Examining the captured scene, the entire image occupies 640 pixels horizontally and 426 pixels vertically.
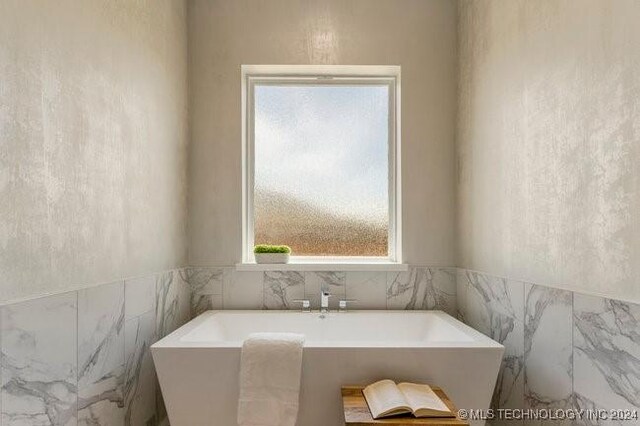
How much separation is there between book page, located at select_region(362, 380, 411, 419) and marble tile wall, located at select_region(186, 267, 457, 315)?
104 centimetres

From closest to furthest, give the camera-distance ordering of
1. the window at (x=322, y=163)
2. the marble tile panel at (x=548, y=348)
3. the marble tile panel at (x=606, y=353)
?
the marble tile panel at (x=606, y=353) < the marble tile panel at (x=548, y=348) < the window at (x=322, y=163)

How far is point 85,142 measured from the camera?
1636 millimetres

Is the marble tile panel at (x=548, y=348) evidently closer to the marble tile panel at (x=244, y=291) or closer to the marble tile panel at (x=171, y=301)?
the marble tile panel at (x=244, y=291)

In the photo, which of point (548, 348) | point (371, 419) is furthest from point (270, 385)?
point (548, 348)

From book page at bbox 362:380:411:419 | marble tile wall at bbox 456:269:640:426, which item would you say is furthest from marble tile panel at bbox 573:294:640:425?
book page at bbox 362:380:411:419

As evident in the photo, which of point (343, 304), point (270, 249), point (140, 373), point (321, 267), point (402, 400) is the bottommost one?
point (140, 373)

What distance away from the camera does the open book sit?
1535 millimetres

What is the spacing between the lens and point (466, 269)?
265 centimetres

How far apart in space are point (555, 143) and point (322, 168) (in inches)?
61.5

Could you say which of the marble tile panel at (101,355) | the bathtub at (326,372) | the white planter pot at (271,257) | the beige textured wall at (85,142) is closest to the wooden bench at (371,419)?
the bathtub at (326,372)

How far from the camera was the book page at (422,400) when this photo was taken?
1.54m

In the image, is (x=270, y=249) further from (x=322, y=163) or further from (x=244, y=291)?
(x=322, y=163)

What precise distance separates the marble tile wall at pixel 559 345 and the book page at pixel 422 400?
0.49 m

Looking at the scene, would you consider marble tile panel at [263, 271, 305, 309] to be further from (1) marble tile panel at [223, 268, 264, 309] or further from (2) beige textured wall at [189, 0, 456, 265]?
(2) beige textured wall at [189, 0, 456, 265]
